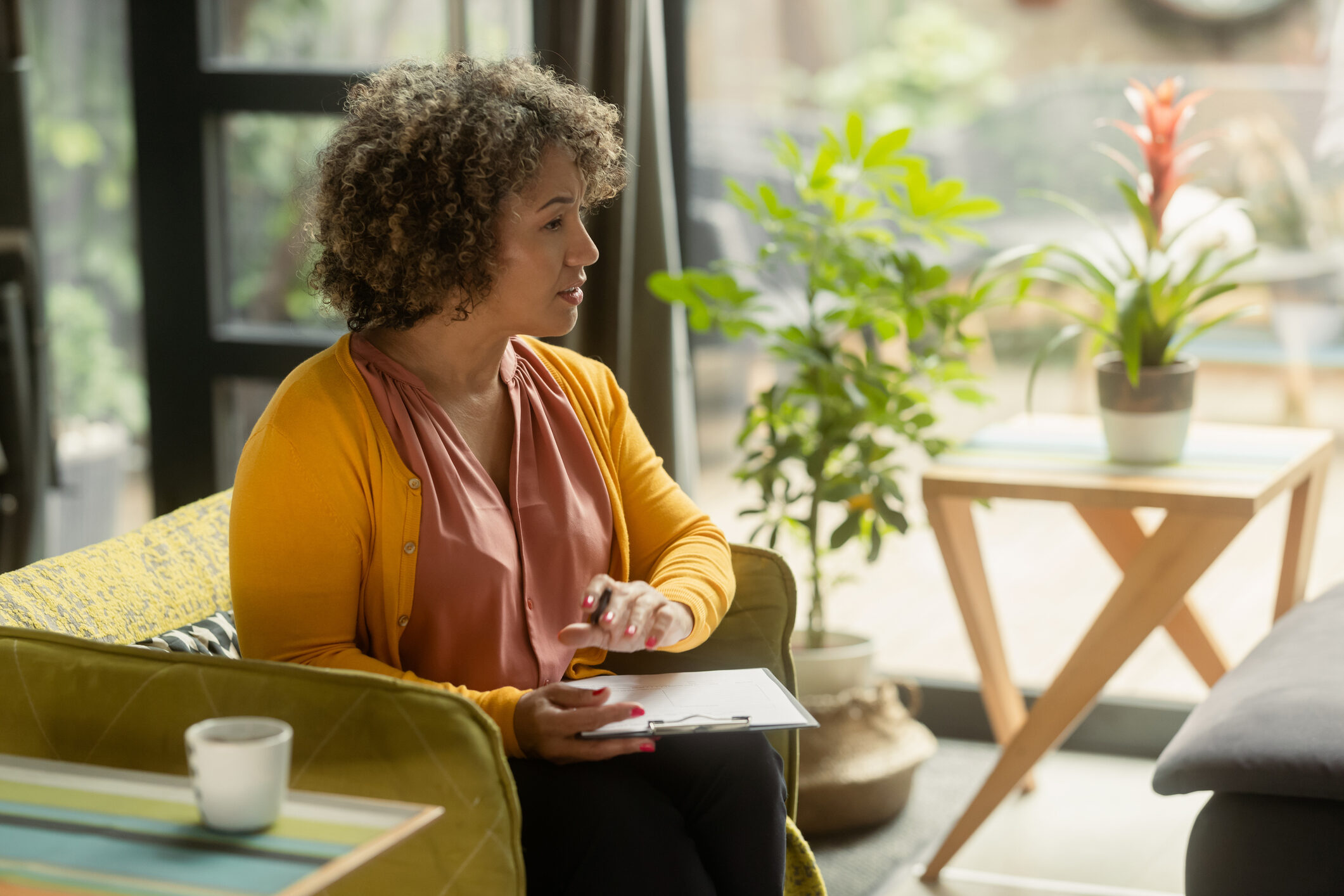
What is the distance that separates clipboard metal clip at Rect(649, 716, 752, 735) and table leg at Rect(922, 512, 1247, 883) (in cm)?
95

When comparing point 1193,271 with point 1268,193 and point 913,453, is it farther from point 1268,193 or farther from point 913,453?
point 913,453

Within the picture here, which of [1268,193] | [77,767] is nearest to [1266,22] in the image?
[1268,193]

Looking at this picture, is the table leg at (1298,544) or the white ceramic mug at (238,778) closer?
the white ceramic mug at (238,778)

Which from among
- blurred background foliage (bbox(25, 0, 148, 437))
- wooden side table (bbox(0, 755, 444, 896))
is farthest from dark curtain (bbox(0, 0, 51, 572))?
wooden side table (bbox(0, 755, 444, 896))

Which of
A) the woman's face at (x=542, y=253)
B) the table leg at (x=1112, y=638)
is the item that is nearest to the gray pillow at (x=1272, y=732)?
the table leg at (x=1112, y=638)

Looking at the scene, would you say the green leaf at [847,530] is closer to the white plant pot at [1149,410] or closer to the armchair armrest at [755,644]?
the white plant pot at [1149,410]

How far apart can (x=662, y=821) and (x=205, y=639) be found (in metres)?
0.53

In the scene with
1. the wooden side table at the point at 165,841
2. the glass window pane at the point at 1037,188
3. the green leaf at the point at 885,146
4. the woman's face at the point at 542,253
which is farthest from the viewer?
the glass window pane at the point at 1037,188

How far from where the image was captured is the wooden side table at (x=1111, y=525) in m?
2.06

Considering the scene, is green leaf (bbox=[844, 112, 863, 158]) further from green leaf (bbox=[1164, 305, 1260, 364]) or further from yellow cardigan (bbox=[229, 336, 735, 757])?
yellow cardigan (bbox=[229, 336, 735, 757])

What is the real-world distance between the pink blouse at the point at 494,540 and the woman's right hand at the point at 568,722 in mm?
152

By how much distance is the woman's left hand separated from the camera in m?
1.44

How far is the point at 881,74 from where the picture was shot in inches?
110

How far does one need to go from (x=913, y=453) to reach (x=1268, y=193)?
2.79 ft
